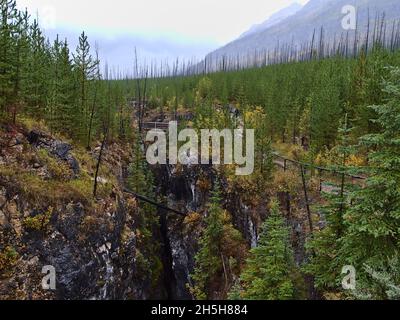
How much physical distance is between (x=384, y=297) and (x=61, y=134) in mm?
30025

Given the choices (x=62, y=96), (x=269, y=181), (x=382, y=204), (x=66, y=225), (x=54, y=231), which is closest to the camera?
(x=382, y=204)

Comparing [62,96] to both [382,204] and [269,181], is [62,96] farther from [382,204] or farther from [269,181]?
[382,204]

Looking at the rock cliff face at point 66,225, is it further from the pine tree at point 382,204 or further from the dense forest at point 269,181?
the pine tree at point 382,204

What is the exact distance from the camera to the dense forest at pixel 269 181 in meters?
13.6

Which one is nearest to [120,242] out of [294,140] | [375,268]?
[375,268]

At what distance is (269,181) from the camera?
124 ft

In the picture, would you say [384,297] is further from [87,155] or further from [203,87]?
[203,87]

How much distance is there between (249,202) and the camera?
37.7 metres

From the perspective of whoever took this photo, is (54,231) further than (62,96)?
No

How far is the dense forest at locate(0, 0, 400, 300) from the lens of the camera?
13586mm

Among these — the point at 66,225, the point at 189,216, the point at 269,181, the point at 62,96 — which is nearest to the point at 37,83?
the point at 62,96

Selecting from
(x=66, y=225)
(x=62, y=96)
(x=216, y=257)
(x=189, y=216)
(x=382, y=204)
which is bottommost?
(x=216, y=257)

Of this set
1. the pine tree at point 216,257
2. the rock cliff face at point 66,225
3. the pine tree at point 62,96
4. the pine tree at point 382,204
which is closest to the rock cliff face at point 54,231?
the rock cliff face at point 66,225

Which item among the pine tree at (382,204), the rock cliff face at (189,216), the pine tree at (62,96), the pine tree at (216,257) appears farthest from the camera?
the rock cliff face at (189,216)
